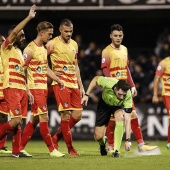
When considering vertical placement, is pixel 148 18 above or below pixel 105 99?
above

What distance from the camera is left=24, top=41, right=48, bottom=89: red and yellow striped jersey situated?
1144cm

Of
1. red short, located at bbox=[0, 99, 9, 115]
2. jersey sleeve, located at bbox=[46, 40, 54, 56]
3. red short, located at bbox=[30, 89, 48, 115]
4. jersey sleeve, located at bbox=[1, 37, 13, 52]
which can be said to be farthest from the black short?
jersey sleeve, located at bbox=[1, 37, 13, 52]

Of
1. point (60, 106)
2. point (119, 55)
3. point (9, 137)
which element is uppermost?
point (119, 55)

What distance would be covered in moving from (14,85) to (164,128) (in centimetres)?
748

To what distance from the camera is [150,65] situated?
1978 centimetres

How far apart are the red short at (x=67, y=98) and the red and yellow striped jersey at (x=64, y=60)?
0.33ft

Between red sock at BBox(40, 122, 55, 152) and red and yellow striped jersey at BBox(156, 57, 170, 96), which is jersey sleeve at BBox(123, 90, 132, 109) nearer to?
red sock at BBox(40, 122, 55, 152)

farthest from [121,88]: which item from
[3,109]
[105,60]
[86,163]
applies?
[3,109]

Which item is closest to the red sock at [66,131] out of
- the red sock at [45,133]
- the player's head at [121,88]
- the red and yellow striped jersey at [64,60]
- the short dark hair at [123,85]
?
the red sock at [45,133]

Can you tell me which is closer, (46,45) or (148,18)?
(46,45)

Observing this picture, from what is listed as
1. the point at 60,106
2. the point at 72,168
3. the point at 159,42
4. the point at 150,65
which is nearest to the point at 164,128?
the point at 150,65

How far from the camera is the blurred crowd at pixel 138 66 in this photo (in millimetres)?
19016

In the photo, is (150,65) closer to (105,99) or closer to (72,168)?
(105,99)

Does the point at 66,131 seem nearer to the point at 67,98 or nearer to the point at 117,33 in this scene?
the point at 67,98
